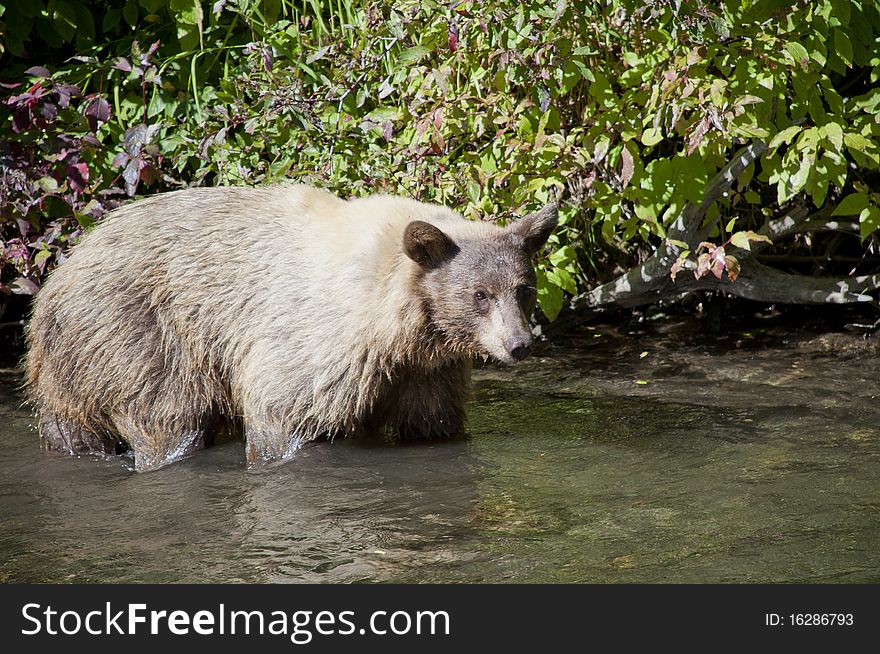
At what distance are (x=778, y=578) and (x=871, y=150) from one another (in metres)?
3.68

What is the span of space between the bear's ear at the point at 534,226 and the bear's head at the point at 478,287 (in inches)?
0.8

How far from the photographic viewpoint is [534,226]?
19.0 ft

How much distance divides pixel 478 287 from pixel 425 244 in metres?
0.33

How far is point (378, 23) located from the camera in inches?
277

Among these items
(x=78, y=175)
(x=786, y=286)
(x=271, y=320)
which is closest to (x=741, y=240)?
(x=786, y=286)

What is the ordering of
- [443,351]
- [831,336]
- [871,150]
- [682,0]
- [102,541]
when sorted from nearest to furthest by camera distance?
[102,541]
[443,351]
[682,0]
[871,150]
[831,336]

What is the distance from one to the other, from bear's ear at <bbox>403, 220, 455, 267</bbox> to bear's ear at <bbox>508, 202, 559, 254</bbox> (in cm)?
36

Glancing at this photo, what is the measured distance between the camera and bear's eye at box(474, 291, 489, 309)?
18.5ft

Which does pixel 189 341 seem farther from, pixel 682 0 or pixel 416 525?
pixel 682 0

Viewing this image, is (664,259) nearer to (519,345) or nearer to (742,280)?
(742,280)

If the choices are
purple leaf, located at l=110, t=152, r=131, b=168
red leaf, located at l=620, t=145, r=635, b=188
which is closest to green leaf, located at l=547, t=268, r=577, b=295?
red leaf, located at l=620, t=145, r=635, b=188

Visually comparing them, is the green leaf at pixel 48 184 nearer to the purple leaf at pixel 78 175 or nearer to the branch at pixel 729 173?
the purple leaf at pixel 78 175

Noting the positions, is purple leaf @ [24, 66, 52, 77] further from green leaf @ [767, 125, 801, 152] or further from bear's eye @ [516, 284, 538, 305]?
green leaf @ [767, 125, 801, 152]

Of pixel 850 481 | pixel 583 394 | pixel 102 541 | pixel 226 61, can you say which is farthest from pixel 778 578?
pixel 226 61
